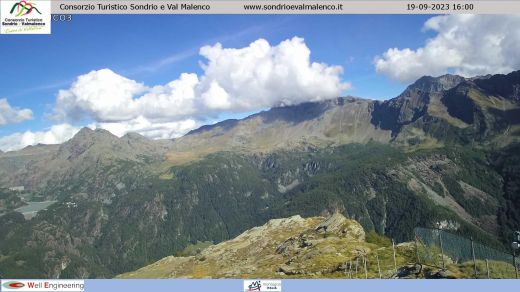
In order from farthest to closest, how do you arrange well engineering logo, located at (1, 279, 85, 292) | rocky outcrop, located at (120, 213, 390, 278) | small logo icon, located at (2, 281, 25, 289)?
rocky outcrop, located at (120, 213, 390, 278), small logo icon, located at (2, 281, 25, 289), well engineering logo, located at (1, 279, 85, 292)

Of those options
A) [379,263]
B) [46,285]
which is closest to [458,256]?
[379,263]

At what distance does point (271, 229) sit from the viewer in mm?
119438

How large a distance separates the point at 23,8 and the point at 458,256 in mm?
54584

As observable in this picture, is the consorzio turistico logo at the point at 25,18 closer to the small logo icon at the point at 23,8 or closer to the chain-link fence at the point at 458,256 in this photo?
the small logo icon at the point at 23,8

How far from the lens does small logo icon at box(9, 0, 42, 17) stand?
42219 mm

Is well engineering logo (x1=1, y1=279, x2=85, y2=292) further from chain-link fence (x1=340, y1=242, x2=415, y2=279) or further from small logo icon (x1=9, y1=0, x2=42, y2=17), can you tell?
chain-link fence (x1=340, y1=242, x2=415, y2=279)

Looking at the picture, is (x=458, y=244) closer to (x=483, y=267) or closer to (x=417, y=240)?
(x=417, y=240)

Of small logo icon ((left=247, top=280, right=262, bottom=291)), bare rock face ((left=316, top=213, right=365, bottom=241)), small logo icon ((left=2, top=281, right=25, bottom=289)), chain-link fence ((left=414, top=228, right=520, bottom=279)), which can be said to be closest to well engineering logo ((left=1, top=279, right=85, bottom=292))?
small logo icon ((left=2, top=281, right=25, bottom=289))

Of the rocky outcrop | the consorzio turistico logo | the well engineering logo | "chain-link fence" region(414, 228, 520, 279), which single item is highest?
the consorzio turistico logo

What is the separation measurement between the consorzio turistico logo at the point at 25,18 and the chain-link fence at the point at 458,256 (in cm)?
4121

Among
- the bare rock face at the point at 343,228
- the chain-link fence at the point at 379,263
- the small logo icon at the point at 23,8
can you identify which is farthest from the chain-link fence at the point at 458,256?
the small logo icon at the point at 23,8

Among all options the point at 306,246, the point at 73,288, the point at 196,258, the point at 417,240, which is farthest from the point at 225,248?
the point at 73,288

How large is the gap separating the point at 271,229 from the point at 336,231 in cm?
3258

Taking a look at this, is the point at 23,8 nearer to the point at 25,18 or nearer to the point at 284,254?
the point at 25,18
